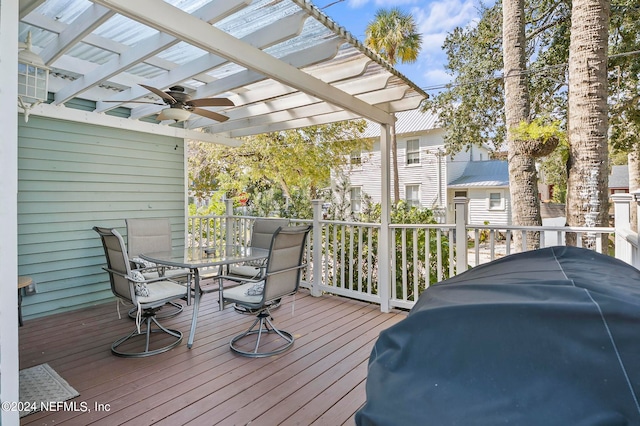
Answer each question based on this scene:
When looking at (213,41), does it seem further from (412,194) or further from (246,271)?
(412,194)

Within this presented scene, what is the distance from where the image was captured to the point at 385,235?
4.21 meters

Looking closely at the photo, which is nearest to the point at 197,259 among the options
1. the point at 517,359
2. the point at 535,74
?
the point at 517,359

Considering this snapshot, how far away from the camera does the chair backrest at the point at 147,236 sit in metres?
4.18

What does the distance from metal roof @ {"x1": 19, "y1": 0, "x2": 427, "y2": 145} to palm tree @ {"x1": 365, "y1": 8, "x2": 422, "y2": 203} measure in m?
7.80

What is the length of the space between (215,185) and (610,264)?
11.8 m

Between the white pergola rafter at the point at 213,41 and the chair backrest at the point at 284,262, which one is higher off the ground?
the white pergola rafter at the point at 213,41

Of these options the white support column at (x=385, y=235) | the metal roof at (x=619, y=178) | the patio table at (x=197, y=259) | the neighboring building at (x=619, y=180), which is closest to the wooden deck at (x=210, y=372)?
the white support column at (x=385, y=235)

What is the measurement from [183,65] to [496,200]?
14.0 metres

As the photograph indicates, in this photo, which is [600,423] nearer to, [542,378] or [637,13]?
[542,378]

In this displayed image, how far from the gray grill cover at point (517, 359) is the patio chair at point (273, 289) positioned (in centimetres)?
197

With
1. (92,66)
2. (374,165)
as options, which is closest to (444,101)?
(374,165)

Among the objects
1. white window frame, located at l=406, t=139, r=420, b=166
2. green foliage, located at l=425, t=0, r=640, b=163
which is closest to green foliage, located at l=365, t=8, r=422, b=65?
green foliage, located at l=425, t=0, r=640, b=163

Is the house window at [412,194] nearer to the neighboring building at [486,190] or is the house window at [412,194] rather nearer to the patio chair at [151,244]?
the neighboring building at [486,190]

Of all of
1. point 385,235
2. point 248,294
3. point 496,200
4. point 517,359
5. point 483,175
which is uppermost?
point 483,175
